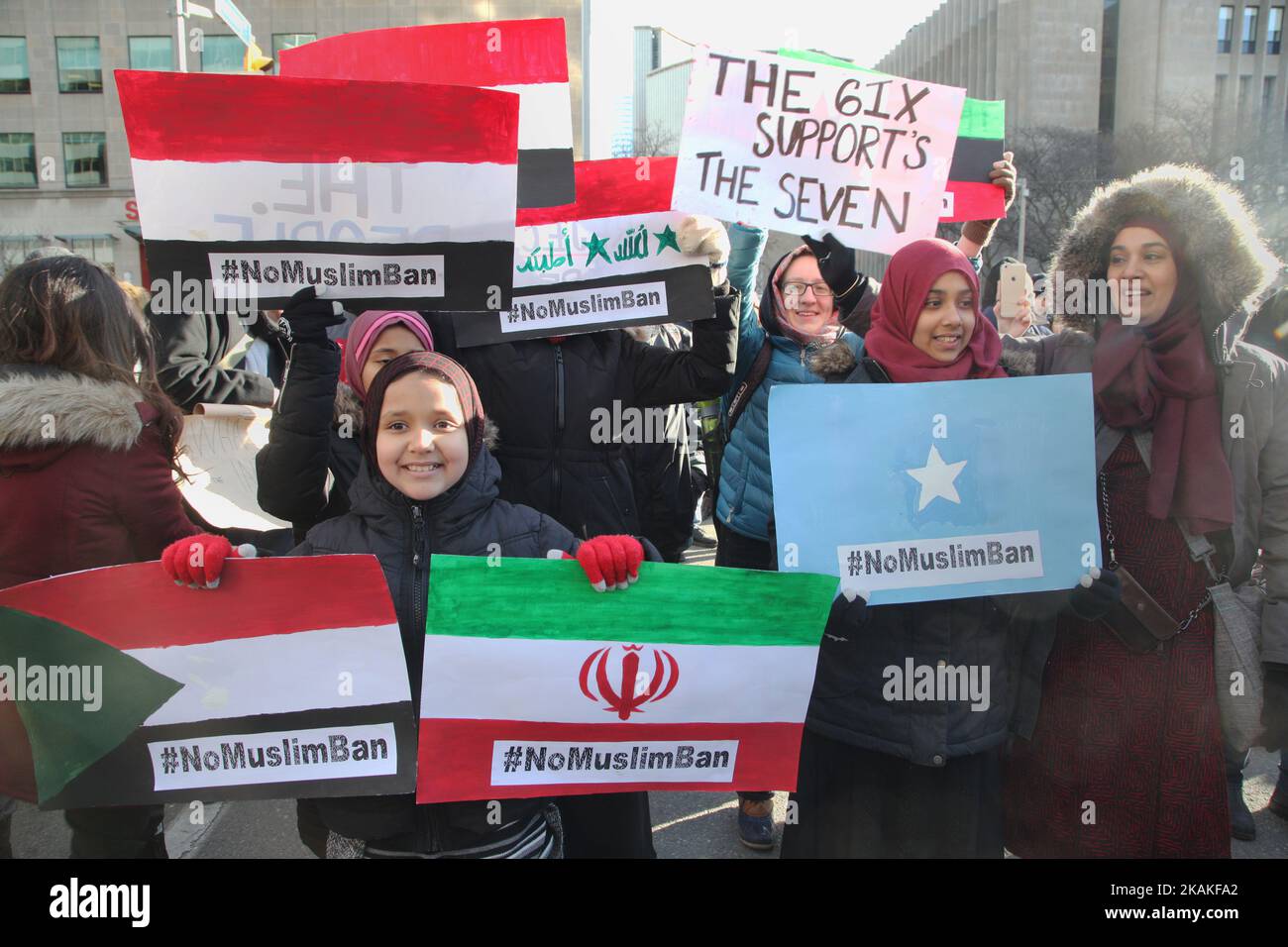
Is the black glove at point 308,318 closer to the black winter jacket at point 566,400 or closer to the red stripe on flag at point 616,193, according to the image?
the black winter jacket at point 566,400

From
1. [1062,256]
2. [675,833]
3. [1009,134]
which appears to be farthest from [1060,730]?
[1009,134]

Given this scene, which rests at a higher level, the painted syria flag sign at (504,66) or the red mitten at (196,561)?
the painted syria flag sign at (504,66)

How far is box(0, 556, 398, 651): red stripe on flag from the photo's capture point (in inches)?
85.4

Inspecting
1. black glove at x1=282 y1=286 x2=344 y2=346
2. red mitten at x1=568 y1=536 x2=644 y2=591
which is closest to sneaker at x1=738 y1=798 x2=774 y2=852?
red mitten at x1=568 y1=536 x2=644 y2=591

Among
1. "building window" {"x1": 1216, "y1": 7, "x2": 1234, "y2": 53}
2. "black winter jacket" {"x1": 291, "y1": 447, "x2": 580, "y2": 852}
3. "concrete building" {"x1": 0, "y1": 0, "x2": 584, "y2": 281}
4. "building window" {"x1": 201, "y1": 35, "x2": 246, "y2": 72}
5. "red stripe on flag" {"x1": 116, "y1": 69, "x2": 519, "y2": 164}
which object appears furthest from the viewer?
"building window" {"x1": 1216, "y1": 7, "x2": 1234, "y2": 53}

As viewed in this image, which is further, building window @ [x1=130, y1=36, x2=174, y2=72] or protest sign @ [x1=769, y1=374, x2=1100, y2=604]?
building window @ [x1=130, y1=36, x2=174, y2=72]

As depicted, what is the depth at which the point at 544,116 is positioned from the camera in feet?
9.95

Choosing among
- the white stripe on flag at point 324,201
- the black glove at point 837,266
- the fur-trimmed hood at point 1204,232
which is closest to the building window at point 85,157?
the white stripe on flag at point 324,201

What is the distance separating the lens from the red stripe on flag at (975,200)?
353cm

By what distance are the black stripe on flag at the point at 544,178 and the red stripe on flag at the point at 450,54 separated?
242mm

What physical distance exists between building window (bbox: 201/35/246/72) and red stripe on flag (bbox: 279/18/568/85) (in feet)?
116

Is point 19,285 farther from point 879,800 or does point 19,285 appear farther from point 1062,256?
point 1062,256

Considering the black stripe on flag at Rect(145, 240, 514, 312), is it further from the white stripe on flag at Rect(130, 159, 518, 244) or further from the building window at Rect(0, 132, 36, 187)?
the building window at Rect(0, 132, 36, 187)
